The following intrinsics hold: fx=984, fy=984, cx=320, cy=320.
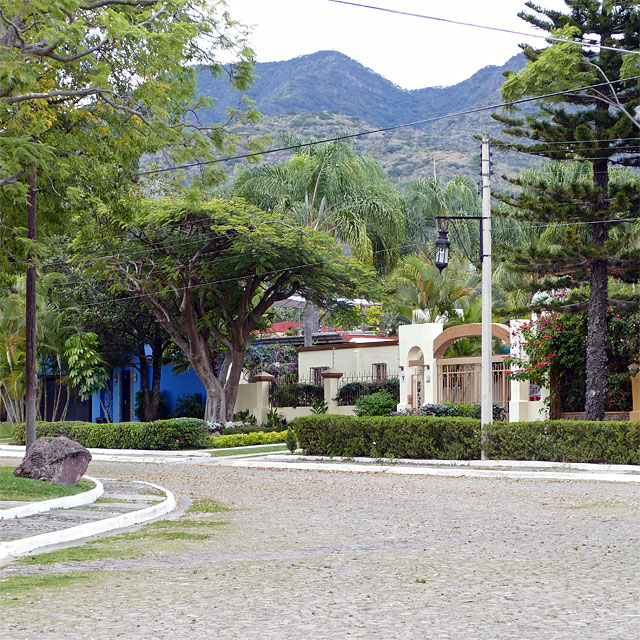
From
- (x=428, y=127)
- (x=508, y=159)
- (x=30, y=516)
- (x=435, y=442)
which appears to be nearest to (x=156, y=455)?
(x=435, y=442)

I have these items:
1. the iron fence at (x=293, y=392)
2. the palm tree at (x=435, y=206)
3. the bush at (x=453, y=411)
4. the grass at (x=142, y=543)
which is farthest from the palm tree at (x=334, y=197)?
the grass at (x=142, y=543)

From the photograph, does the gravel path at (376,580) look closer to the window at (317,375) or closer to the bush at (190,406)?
the window at (317,375)

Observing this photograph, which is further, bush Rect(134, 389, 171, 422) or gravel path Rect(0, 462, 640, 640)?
bush Rect(134, 389, 171, 422)

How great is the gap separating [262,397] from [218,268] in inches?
297

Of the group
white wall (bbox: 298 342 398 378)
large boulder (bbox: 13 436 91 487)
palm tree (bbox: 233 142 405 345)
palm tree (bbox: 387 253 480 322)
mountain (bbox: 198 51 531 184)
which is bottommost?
large boulder (bbox: 13 436 91 487)

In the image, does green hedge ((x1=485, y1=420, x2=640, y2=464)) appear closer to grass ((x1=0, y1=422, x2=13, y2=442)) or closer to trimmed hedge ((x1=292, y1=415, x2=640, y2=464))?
trimmed hedge ((x1=292, y1=415, x2=640, y2=464))

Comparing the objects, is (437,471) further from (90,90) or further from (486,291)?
(90,90)

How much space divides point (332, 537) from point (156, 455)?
18.9 m

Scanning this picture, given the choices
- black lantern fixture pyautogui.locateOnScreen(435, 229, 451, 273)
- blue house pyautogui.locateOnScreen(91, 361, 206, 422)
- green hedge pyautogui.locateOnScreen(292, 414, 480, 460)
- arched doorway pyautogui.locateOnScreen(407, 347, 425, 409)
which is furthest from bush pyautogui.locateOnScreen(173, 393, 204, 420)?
black lantern fixture pyautogui.locateOnScreen(435, 229, 451, 273)

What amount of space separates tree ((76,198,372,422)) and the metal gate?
193 inches

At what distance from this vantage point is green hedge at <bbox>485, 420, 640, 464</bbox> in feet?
70.9

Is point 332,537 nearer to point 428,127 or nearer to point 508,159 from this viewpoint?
point 508,159

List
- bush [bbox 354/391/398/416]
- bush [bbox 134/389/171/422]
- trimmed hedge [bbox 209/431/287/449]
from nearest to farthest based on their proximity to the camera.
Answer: trimmed hedge [bbox 209/431/287/449] → bush [bbox 354/391/398/416] → bush [bbox 134/389/171/422]

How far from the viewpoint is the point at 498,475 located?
20.6 m
